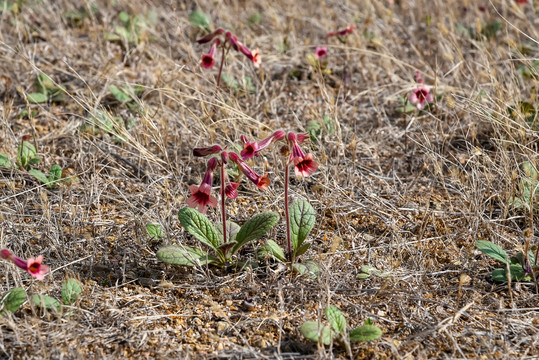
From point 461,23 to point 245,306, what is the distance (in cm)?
347

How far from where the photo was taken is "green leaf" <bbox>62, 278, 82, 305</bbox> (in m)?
2.35

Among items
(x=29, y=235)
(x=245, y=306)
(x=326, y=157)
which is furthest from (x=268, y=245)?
(x=29, y=235)

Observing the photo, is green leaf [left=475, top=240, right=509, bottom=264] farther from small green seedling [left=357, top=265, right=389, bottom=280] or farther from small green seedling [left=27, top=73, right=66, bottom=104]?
small green seedling [left=27, top=73, right=66, bottom=104]

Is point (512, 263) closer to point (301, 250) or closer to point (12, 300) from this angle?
point (301, 250)

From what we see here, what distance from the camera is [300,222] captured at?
8.75ft

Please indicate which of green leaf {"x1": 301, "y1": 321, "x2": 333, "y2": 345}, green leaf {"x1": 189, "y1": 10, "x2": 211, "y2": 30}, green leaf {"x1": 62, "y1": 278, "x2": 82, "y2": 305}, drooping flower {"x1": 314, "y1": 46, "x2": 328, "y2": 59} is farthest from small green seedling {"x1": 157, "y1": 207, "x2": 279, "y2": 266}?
green leaf {"x1": 189, "y1": 10, "x2": 211, "y2": 30}

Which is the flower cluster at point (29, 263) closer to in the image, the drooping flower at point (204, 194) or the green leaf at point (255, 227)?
the drooping flower at point (204, 194)

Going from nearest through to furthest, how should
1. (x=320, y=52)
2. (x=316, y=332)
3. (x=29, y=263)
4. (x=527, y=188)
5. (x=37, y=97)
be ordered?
1. (x=316, y=332)
2. (x=29, y=263)
3. (x=527, y=188)
4. (x=37, y=97)
5. (x=320, y=52)

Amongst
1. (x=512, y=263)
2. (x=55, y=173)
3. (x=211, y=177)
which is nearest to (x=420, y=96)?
(x=512, y=263)

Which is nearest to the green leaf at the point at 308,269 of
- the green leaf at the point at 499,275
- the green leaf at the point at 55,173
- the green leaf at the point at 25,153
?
the green leaf at the point at 499,275

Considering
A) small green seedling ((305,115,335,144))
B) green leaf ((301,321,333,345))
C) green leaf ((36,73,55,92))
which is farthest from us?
green leaf ((36,73,55,92))

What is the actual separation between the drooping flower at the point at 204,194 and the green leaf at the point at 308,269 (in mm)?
432

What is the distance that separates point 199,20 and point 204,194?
2.55 meters

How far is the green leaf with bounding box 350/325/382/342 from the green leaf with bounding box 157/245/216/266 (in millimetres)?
692
